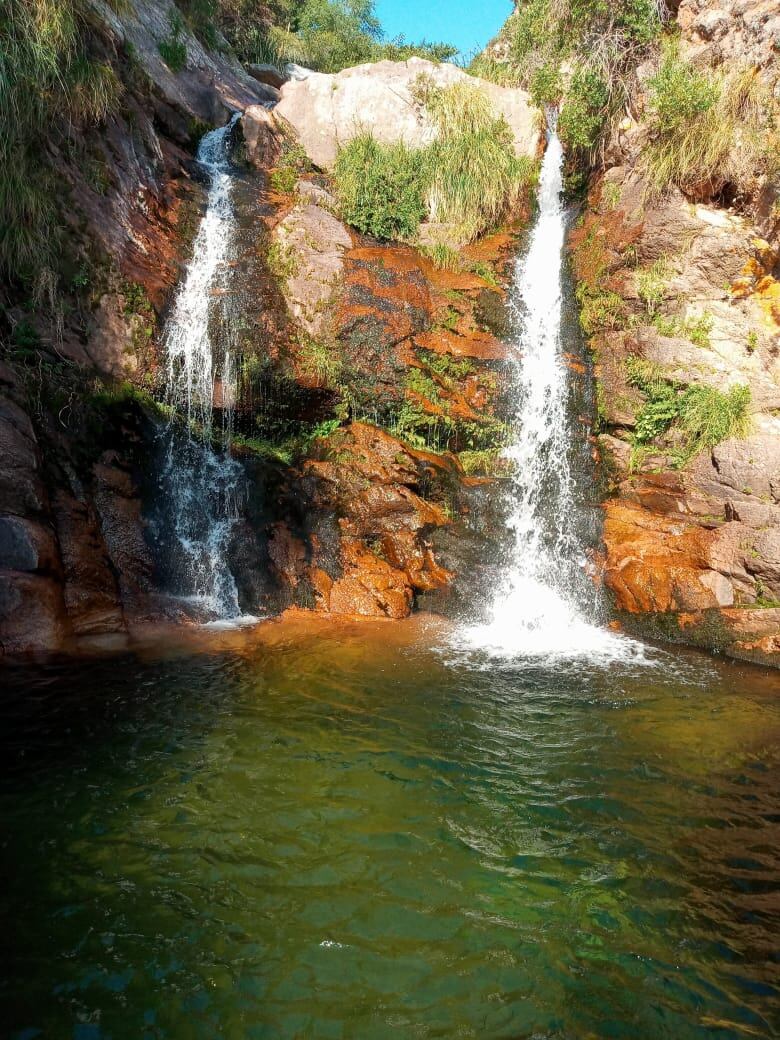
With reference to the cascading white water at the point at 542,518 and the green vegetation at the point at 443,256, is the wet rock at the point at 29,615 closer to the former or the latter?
the cascading white water at the point at 542,518

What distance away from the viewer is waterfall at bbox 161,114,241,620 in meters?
8.51

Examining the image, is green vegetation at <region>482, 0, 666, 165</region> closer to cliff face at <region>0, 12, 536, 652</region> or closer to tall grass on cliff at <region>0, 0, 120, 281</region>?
cliff face at <region>0, 12, 536, 652</region>

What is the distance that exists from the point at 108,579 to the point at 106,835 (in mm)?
4611

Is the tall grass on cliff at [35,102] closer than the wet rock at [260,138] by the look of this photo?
Yes

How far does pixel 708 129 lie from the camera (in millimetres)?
9555

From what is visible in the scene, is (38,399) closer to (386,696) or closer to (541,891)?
(386,696)

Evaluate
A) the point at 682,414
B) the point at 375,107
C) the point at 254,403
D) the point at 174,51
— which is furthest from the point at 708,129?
the point at 174,51

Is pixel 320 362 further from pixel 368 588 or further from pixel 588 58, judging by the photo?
pixel 588 58

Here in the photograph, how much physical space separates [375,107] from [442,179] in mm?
3095

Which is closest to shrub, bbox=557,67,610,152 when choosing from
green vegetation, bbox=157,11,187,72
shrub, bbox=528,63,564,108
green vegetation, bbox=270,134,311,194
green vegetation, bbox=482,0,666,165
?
green vegetation, bbox=482,0,666,165

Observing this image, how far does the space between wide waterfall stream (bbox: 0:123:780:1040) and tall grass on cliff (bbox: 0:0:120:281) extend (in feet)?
17.3

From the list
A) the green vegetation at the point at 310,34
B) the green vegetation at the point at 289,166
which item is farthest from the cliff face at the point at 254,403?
the green vegetation at the point at 310,34

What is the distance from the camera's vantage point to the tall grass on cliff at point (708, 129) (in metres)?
9.14

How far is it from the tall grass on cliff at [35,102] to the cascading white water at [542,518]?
23.3ft
